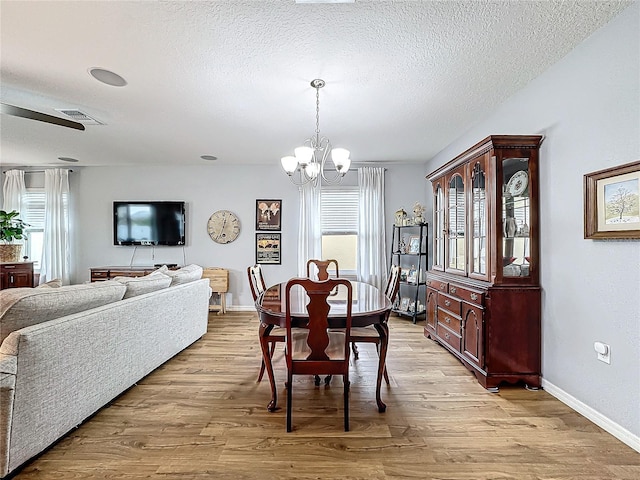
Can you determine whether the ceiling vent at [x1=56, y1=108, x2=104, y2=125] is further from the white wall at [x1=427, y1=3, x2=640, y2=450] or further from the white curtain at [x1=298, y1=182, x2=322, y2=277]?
the white wall at [x1=427, y1=3, x2=640, y2=450]

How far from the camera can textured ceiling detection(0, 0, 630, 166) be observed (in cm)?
187

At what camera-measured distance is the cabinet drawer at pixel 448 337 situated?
10.2ft

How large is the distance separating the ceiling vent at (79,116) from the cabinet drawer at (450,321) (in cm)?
434

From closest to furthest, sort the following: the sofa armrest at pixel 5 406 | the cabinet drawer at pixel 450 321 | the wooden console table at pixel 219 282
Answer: the sofa armrest at pixel 5 406
the cabinet drawer at pixel 450 321
the wooden console table at pixel 219 282

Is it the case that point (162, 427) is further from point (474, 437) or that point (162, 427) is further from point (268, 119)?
point (268, 119)

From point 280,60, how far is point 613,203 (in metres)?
2.39

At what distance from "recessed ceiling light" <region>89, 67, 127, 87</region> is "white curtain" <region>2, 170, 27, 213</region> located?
4.51 m

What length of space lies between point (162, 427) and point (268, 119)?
9.72 feet

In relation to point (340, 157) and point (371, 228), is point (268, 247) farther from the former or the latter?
point (340, 157)

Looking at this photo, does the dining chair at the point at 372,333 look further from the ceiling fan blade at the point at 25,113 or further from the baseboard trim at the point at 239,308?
the baseboard trim at the point at 239,308

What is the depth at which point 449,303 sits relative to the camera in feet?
10.8

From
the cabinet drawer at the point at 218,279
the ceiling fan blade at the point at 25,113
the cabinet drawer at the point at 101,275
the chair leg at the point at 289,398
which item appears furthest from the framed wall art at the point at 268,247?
the chair leg at the point at 289,398

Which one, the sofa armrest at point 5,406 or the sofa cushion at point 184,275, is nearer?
the sofa armrest at point 5,406

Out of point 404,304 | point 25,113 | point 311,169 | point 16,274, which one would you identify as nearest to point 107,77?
point 25,113
